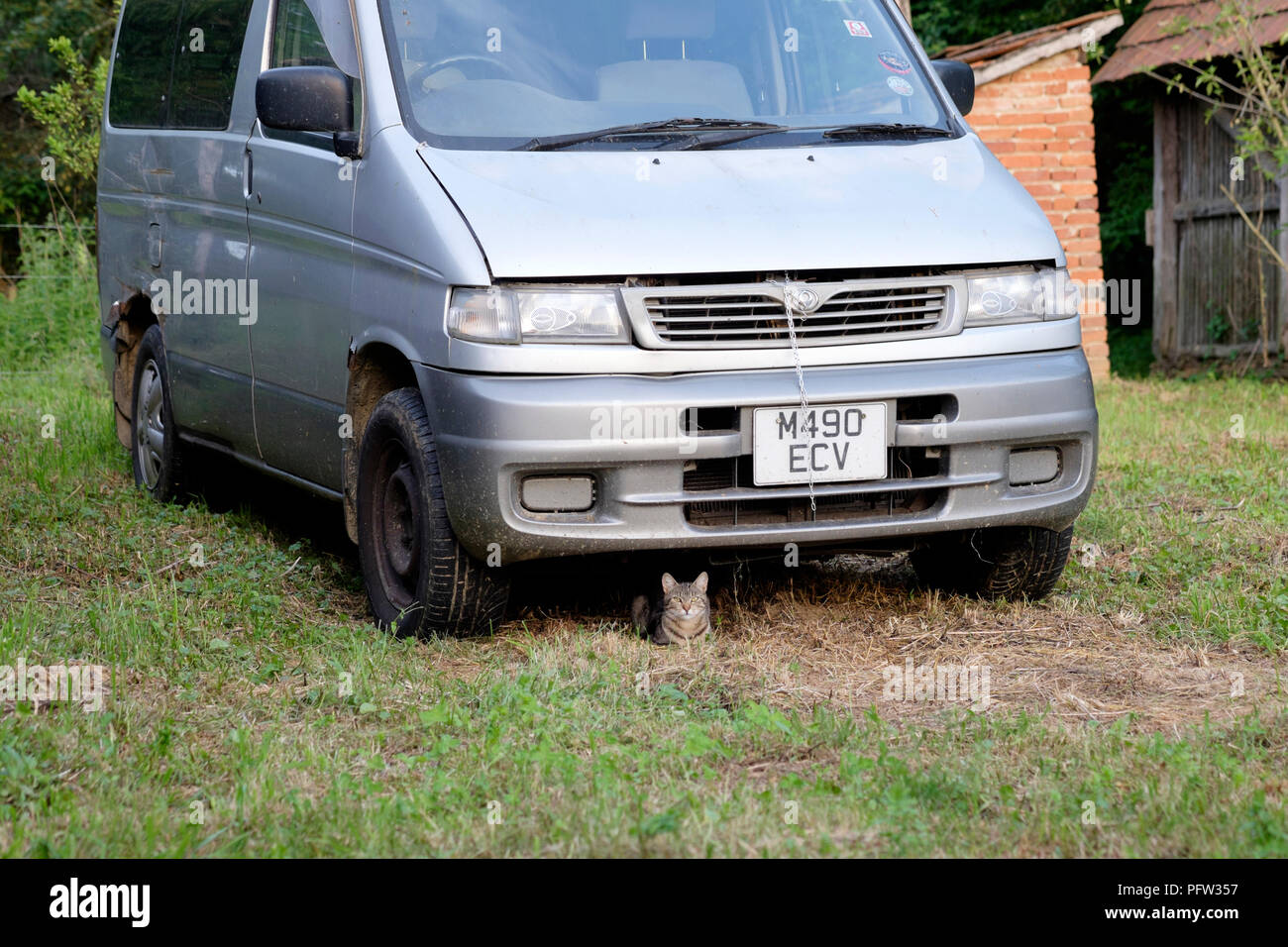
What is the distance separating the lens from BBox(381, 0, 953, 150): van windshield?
476cm

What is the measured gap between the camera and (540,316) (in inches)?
167

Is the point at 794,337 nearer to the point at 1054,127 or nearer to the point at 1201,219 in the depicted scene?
the point at 1054,127

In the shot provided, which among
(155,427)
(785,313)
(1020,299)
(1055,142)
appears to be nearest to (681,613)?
(785,313)

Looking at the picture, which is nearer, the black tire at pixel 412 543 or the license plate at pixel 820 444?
the license plate at pixel 820 444

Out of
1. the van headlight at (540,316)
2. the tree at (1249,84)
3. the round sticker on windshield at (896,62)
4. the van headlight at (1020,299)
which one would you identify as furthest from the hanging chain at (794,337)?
the tree at (1249,84)

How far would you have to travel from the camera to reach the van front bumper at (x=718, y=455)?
4211 mm

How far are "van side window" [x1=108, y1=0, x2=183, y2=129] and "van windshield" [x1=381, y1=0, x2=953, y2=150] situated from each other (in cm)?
219

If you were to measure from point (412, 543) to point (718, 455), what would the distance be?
41.7 inches

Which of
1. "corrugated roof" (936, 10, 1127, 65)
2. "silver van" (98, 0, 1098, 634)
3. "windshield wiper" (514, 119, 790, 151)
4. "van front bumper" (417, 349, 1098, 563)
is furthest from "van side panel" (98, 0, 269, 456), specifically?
"corrugated roof" (936, 10, 1127, 65)

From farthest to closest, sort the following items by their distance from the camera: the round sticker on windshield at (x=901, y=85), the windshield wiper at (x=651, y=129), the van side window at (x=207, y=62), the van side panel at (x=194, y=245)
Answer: the van side window at (x=207, y=62)
the van side panel at (x=194, y=245)
the round sticker on windshield at (x=901, y=85)
the windshield wiper at (x=651, y=129)

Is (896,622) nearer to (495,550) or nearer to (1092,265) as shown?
(495,550)

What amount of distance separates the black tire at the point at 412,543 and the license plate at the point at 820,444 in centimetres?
90

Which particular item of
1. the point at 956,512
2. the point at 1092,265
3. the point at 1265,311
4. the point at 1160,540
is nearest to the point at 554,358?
the point at 956,512

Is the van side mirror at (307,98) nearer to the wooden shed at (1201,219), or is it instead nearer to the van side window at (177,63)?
the van side window at (177,63)
